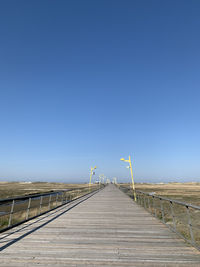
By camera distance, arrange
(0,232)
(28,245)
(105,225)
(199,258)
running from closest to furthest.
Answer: (199,258) → (28,245) → (0,232) → (105,225)

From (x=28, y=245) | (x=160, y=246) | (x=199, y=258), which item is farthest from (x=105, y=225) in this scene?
(x=199, y=258)

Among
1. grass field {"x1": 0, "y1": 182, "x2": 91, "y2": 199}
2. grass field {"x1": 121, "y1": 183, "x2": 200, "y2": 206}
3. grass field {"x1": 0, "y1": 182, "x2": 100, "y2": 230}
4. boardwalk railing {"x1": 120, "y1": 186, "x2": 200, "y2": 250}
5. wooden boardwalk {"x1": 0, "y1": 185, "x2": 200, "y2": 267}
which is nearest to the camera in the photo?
wooden boardwalk {"x1": 0, "y1": 185, "x2": 200, "y2": 267}

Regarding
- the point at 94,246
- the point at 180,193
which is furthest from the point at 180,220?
the point at 180,193

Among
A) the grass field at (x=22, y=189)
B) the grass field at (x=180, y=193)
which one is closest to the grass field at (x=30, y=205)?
the grass field at (x=22, y=189)

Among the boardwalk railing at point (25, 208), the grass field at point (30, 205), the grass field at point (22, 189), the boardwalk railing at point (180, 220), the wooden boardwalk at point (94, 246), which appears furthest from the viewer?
the grass field at point (22, 189)

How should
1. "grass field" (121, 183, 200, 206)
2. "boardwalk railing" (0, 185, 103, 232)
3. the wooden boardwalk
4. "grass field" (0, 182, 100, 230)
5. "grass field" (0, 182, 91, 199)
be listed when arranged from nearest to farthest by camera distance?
the wooden boardwalk → "boardwalk railing" (0, 185, 103, 232) → "grass field" (0, 182, 100, 230) → "grass field" (121, 183, 200, 206) → "grass field" (0, 182, 91, 199)

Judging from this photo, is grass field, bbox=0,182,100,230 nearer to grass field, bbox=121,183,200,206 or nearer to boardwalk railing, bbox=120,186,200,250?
boardwalk railing, bbox=120,186,200,250

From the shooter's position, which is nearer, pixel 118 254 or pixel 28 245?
pixel 118 254

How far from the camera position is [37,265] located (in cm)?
335

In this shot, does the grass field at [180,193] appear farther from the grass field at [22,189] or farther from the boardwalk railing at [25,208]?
the grass field at [22,189]

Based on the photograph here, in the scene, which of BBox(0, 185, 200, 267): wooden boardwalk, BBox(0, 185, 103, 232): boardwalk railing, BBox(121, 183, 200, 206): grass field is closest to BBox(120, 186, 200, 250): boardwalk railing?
BBox(0, 185, 200, 267): wooden boardwalk

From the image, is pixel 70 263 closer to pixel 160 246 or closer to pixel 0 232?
pixel 160 246

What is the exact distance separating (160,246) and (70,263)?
234 centimetres

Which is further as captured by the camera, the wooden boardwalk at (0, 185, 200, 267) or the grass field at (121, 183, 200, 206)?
the grass field at (121, 183, 200, 206)
